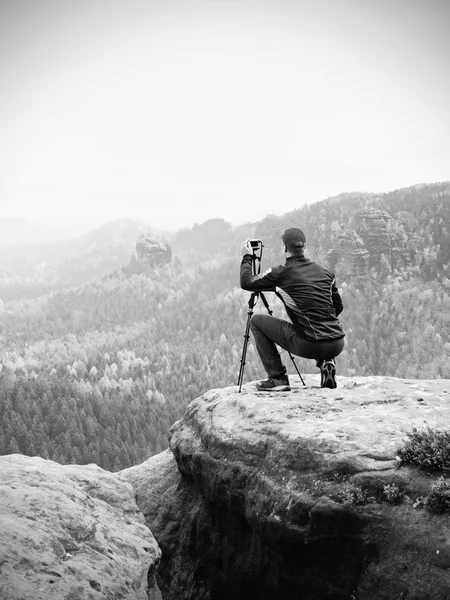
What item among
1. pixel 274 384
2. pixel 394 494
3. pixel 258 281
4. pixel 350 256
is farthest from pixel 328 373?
pixel 350 256

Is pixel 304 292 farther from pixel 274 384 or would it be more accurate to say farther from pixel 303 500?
pixel 303 500

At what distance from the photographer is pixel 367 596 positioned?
6883 millimetres

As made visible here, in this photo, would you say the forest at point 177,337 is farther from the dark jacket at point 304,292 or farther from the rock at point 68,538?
the dark jacket at point 304,292

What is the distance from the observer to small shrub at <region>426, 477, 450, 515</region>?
6422 millimetres

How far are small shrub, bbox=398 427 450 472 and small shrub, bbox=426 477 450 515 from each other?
352 mm

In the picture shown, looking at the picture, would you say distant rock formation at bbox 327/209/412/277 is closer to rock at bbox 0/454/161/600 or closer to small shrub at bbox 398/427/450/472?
rock at bbox 0/454/161/600

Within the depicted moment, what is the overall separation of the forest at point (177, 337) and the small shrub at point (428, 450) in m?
54.0

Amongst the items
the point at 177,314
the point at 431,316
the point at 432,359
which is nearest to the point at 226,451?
the point at 432,359

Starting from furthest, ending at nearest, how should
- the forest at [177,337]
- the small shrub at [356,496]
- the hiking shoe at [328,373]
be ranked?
the forest at [177,337] → the hiking shoe at [328,373] → the small shrub at [356,496]

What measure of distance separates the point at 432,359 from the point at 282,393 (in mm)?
88958

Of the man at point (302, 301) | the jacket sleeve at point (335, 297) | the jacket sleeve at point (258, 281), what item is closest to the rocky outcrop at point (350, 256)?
the jacket sleeve at point (335, 297)

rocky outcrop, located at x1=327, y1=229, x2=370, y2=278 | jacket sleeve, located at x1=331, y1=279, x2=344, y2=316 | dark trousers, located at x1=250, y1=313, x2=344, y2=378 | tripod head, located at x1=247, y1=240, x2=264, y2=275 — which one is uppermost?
tripod head, located at x1=247, y1=240, x2=264, y2=275

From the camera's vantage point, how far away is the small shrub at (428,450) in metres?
6.91

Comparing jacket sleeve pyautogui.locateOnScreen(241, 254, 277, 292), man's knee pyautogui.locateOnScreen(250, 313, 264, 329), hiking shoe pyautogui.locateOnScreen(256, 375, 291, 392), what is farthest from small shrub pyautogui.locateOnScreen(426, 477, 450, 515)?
man's knee pyautogui.locateOnScreen(250, 313, 264, 329)
